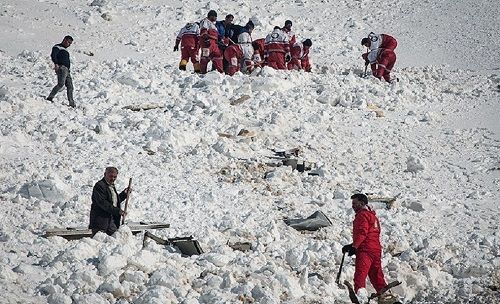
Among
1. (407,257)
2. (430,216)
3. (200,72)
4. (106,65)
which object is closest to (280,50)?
(200,72)

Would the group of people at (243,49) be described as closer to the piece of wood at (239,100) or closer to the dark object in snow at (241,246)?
the piece of wood at (239,100)

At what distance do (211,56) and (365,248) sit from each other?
30.6 ft

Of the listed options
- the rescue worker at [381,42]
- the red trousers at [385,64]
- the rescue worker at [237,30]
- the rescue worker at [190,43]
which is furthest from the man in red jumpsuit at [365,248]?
the rescue worker at [381,42]

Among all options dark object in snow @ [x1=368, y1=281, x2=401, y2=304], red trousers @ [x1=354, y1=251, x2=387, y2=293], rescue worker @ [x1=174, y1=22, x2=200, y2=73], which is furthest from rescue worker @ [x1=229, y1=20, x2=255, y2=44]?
dark object in snow @ [x1=368, y1=281, x2=401, y2=304]

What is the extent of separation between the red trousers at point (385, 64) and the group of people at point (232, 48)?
1.80 meters

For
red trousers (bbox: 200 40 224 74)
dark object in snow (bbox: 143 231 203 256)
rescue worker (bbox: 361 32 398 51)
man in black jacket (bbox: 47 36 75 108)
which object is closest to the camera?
dark object in snow (bbox: 143 231 203 256)

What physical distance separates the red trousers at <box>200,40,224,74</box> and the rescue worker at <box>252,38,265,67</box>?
1.02 metres

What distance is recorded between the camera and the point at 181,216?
402 inches

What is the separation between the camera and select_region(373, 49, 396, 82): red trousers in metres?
18.1

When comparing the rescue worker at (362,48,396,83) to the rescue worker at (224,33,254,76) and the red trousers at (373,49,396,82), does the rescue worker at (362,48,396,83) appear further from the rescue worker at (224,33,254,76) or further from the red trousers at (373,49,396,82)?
the rescue worker at (224,33,254,76)

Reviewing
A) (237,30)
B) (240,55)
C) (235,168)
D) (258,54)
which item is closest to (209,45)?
(240,55)

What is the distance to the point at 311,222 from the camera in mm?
10320

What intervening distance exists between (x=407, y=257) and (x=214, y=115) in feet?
18.4

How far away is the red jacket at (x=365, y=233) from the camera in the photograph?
8383mm
